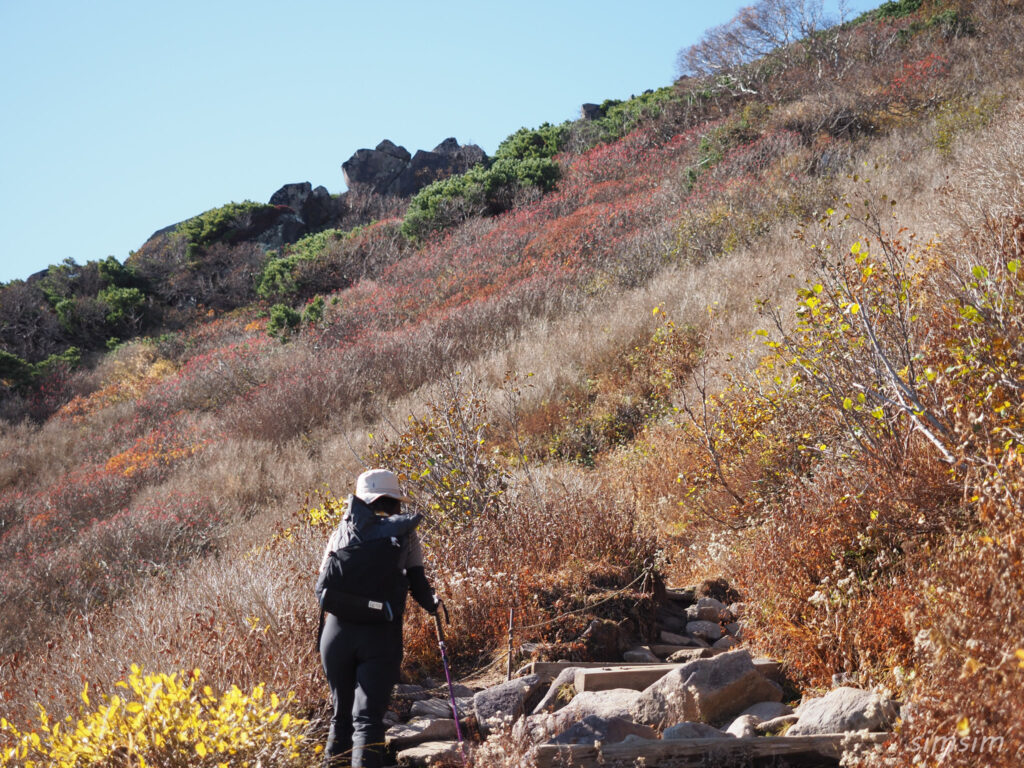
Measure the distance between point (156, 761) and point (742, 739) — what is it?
8.18ft

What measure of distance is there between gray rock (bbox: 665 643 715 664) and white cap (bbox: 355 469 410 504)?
86.1 inches

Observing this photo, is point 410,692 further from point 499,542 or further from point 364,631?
point 499,542

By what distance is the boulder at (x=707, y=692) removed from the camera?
372cm

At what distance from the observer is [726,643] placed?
4.97 metres

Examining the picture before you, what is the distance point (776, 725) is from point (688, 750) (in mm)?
551

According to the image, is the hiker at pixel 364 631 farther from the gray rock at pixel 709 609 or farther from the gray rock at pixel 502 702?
the gray rock at pixel 709 609

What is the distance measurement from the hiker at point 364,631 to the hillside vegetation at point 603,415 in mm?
317

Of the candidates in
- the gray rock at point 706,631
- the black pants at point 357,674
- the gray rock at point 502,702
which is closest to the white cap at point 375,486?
the black pants at point 357,674

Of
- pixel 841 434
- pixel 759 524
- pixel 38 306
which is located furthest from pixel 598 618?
pixel 38 306

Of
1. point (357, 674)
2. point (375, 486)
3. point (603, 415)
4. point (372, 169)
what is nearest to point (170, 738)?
point (357, 674)

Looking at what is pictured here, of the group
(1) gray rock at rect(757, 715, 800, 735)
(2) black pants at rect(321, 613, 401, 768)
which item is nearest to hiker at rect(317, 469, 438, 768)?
(2) black pants at rect(321, 613, 401, 768)

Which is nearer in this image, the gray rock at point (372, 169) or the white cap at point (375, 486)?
the white cap at point (375, 486)

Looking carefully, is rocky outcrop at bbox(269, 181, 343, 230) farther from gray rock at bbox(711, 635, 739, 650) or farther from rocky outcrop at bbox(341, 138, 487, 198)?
gray rock at bbox(711, 635, 739, 650)

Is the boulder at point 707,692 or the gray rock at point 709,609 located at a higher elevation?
the boulder at point 707,692
